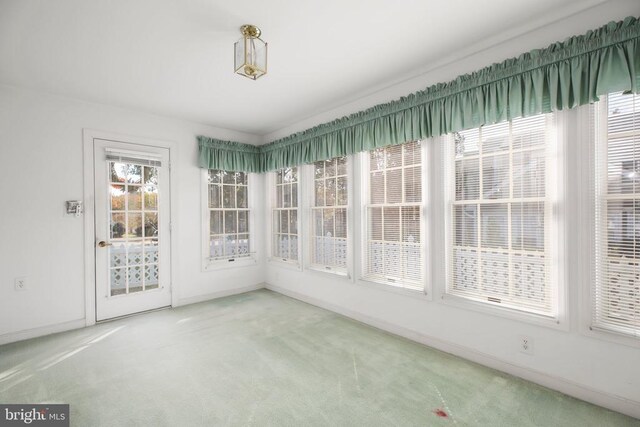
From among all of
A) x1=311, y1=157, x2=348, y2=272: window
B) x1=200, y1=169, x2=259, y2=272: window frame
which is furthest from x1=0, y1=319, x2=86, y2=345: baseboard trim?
x1=311, y1=157, x2=348, y2=272: window

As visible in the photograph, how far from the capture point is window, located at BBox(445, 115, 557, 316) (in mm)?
2338

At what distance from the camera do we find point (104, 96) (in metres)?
3.52

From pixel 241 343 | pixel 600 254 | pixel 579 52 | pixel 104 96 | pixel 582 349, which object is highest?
pixel 104 96

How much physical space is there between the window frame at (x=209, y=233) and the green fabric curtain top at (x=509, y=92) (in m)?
1.82

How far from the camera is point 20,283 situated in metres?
3.25

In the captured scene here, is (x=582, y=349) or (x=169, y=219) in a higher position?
(x=169, y=219)

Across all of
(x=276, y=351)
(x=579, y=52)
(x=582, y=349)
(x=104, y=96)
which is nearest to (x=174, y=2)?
(x=104, y=96)

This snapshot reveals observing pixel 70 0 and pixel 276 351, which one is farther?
pixel 276 351

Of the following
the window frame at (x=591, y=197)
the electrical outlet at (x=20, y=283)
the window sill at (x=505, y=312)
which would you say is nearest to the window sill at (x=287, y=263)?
the window sill at (x=505, y=312)

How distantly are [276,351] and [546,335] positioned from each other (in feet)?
7.57

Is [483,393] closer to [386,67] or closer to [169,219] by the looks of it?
[386,67]

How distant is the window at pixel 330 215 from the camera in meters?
3.99

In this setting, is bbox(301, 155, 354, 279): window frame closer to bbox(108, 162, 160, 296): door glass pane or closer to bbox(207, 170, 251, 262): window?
bbox(207, 170, 251, 262): window

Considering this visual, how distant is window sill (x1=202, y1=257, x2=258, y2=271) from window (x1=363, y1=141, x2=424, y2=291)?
235 centimetres
